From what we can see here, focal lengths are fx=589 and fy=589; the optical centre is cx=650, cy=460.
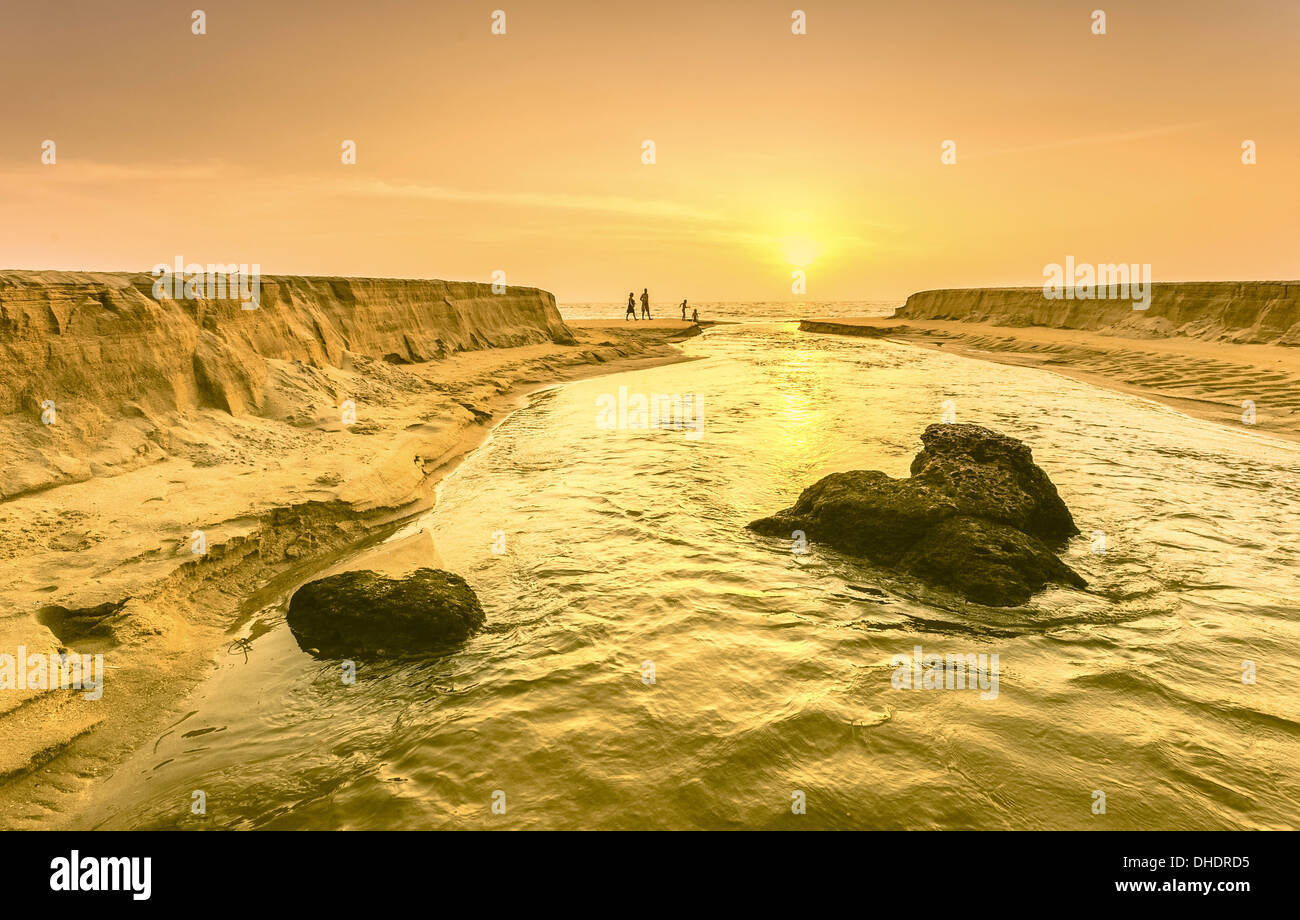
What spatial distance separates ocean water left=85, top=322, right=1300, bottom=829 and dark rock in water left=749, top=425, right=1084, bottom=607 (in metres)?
0.32

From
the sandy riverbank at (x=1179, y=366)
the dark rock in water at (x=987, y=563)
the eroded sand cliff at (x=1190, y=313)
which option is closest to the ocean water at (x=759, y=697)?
the dark rock in water at (x=987, y=563)

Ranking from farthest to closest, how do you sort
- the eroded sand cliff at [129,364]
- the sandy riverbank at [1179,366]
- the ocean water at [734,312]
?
1. the ocean water at [734,312]
2. the sandy riverbank at [1179,366]
3. the eroded sand cliff at [129,364]

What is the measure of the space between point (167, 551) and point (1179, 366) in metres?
29.1

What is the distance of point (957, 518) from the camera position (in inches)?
263

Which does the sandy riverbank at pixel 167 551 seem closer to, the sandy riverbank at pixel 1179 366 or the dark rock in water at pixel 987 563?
the dark rock in water at pixel 987 563

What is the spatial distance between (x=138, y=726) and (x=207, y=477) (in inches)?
186

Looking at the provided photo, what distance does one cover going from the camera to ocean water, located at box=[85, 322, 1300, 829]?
3.64m

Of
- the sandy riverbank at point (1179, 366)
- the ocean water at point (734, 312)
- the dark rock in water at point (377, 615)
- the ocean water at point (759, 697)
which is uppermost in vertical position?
the ocean water at point (734, 312)

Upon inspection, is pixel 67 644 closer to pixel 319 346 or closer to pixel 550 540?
pixel 550 540

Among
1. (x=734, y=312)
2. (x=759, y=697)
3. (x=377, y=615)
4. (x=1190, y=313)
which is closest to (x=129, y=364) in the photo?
(x=377, y=615)

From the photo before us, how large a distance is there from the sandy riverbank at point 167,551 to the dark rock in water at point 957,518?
234 inches

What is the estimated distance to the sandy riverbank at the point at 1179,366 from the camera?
15.8 meters

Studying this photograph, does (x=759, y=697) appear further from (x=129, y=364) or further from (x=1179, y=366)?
(x=1179, y=366)

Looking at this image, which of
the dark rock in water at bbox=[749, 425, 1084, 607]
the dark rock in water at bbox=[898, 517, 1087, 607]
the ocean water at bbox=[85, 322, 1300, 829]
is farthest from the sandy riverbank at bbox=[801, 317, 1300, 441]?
the dark rock in water at bbox=[898, 517, 1087, 607]
